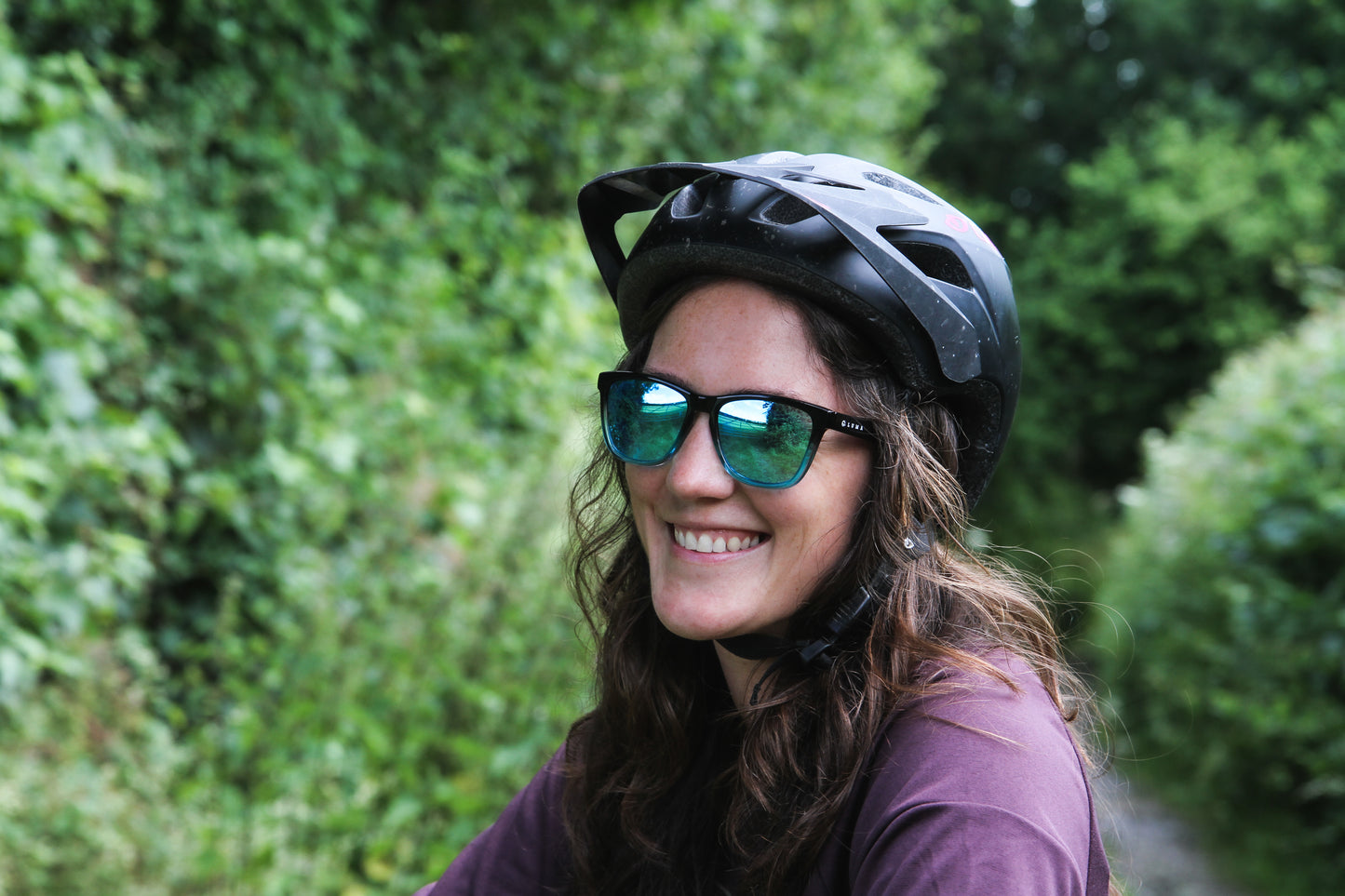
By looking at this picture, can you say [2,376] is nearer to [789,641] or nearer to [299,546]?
[299,546]

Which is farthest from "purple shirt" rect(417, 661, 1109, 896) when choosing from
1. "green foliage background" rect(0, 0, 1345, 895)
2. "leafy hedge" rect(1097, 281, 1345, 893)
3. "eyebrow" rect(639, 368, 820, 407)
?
"leafy hedge" rect(1097, 281, 1345, 893)

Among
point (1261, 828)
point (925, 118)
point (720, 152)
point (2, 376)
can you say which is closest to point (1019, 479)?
point (925, 118)

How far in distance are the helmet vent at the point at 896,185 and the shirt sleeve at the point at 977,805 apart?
82 cm

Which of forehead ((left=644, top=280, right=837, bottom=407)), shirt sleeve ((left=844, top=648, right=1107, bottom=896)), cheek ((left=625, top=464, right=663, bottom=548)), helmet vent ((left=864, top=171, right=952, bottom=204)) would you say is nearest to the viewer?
shirt sleeve ((left=844, top=648, right=1107, bottom=896))

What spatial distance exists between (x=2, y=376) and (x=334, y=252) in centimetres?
186

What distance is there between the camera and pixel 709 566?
1561mm

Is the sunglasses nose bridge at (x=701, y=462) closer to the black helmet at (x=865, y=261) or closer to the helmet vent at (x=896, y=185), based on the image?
the black helmet at (x=865, y=261)

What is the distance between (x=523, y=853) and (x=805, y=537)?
30.3 inches

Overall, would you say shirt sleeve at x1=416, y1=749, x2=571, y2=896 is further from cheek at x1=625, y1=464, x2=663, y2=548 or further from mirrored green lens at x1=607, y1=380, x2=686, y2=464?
mirrored green lens at x1=607, y1=380, x2=686, y2=464

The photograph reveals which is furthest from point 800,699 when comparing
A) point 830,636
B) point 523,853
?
point 523,853

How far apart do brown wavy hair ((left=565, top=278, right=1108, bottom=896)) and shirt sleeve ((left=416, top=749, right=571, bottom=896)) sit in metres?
0.06

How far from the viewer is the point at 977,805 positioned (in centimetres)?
117

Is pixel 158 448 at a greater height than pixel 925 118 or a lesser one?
lesser

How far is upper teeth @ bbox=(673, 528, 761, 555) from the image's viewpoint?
1572 mm
